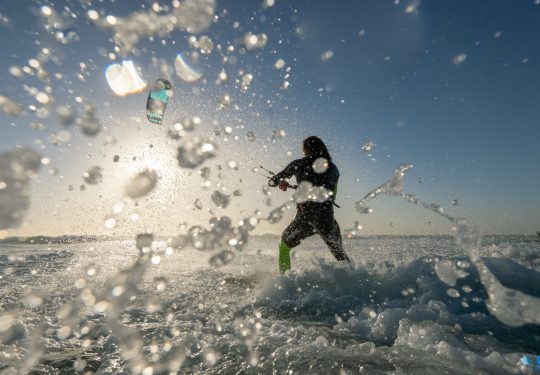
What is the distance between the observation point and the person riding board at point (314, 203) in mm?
5465

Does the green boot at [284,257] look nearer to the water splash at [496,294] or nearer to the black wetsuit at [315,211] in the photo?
the black wetsuit at [315,211]

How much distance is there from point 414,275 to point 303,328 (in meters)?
2.27

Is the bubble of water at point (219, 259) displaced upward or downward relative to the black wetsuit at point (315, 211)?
downward

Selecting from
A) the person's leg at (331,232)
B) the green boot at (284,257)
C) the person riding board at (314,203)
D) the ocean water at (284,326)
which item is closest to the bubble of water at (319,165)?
the person riding board at (314,203)

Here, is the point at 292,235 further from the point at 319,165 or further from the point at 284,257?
the point at 319,165

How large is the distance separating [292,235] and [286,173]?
1.04 meters

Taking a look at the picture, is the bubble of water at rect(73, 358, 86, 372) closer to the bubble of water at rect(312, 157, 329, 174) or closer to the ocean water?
the ocean water

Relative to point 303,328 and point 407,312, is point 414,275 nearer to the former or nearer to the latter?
point 407,312

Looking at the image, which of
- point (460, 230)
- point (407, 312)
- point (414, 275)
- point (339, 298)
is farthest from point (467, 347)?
point (414, 275)

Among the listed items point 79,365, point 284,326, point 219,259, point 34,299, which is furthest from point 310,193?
point 34,299

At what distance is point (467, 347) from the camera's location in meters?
2.53

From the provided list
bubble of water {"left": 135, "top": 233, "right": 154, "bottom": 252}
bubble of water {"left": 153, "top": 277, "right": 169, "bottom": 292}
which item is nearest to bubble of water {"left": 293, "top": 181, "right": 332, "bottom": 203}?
bubble of water {"left": 135, "top": 233, "right": 154, "bottom": 252}

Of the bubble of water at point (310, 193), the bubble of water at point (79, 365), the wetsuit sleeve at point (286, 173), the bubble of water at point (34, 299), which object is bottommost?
the bubble of water at point (79, 365)

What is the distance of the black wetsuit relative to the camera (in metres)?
5.46
